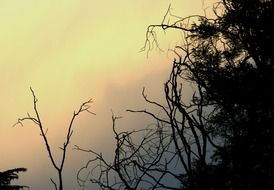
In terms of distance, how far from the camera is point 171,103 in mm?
6930

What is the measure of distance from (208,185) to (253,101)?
3551 mm

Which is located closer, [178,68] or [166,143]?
[178,68]

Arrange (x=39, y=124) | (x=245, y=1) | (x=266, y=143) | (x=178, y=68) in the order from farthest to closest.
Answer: (x=245, y=1)
(x=266, y=143)
(x=39, y=124)
(x=178, y=68)

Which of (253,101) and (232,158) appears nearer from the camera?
(232,158)

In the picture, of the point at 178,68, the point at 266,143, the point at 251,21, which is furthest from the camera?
the point at 251,21

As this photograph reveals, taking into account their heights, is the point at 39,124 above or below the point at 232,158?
above

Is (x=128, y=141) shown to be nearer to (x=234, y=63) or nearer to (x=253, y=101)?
(x=253, y=101)

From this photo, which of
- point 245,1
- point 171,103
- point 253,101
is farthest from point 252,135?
point 245,1

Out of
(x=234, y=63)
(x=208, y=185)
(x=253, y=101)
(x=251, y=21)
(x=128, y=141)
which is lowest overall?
(x=208, y=185)

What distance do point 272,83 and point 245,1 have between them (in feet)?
22.7

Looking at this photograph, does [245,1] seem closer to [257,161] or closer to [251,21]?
[251,21]

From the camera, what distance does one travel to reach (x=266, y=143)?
808cm

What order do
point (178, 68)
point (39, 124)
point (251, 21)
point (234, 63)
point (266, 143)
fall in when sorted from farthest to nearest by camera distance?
point (234, 63) < point (251, 21) < point (266, 143) < point (39, 124) < point (178, 68)

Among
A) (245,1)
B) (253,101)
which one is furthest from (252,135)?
(245,1)
